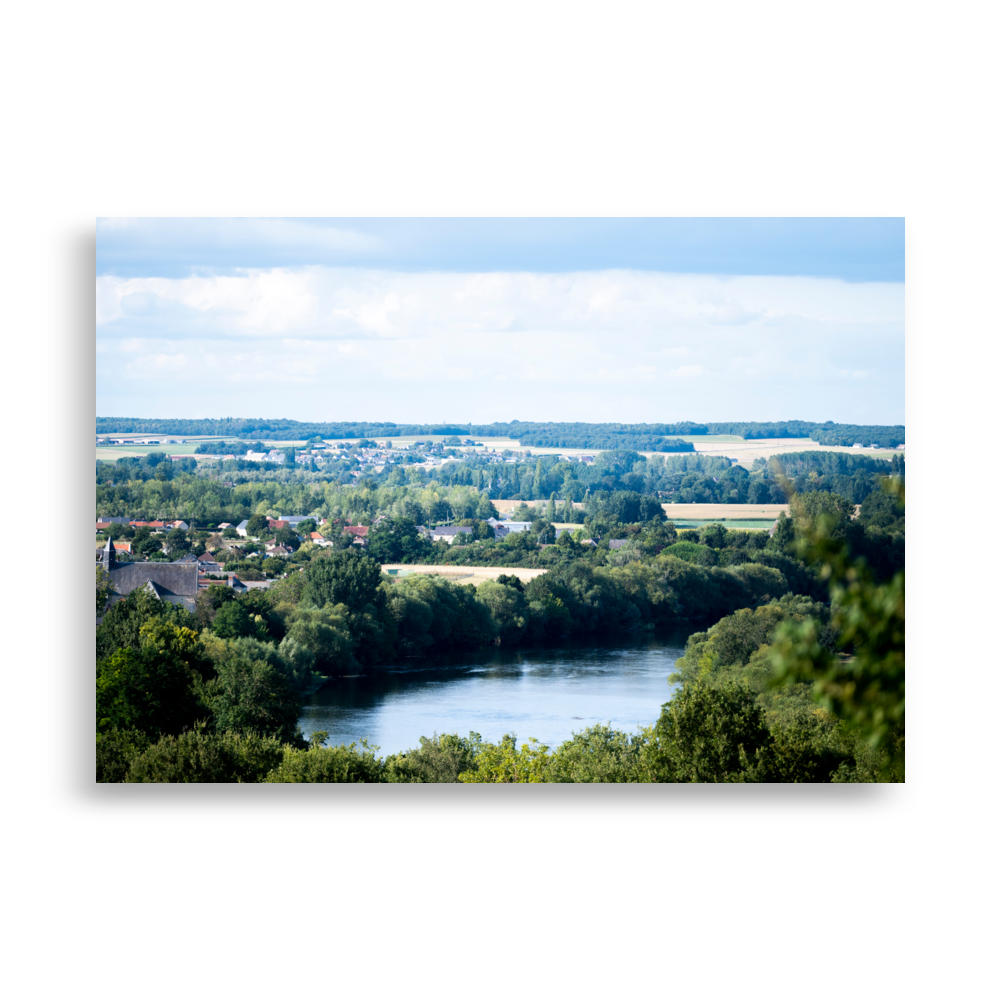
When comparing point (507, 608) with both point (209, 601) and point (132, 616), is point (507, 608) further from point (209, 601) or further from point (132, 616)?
point (132, 616)

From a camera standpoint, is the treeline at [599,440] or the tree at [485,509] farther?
the treeline at [599,440]

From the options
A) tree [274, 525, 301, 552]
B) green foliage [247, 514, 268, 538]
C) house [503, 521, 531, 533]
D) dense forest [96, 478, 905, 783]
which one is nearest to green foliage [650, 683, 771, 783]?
dense forest [96, 478, 905, 783]

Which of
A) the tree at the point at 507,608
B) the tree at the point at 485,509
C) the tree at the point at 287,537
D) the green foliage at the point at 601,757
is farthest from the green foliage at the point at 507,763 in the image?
the tree at the point at 287,537

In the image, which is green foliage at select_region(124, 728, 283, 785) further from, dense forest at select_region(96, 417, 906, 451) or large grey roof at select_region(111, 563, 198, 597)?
large grey roof at select_region(111, 563, 198, 597)

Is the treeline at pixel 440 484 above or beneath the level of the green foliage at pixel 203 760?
above

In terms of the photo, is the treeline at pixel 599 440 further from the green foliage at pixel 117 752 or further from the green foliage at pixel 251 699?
the green foliage at pixel 117 752

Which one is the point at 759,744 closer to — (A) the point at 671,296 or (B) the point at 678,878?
(B) the point at 678,878
